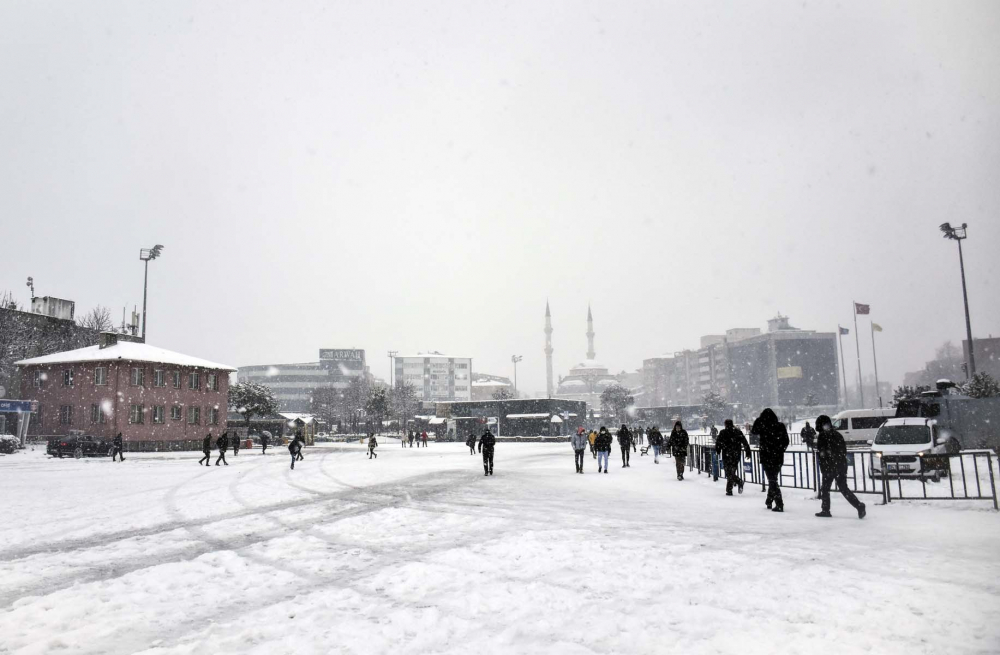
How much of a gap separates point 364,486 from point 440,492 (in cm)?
290

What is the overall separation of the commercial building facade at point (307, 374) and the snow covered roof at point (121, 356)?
9910 centimetres

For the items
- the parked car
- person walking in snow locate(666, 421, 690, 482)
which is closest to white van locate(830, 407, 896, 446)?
person walking in snow locate(666, 421, 690, 482)

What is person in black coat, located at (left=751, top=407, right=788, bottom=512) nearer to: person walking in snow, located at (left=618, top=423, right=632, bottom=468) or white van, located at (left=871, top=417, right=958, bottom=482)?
white van, located at (left=871, top=417, right=958, bottom=482)

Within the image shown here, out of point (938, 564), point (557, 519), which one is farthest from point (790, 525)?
point (557, 519)

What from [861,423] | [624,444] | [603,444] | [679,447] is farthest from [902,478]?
[861,423]

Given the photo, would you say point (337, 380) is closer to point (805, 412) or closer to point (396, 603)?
point (805, 412)

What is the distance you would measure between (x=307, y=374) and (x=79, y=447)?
387ft

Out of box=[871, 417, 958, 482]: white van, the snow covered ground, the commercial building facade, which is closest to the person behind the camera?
the snow covered ground

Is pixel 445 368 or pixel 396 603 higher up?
pixel 445 368

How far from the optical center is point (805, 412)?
141 meters

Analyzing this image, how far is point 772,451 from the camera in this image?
36.9 ft

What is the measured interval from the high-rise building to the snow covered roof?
342 ft

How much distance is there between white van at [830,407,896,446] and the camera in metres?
31.7

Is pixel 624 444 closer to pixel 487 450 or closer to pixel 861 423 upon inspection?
pixel 487 450
